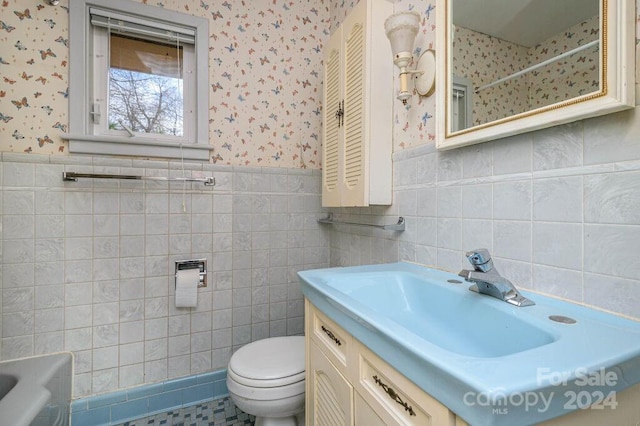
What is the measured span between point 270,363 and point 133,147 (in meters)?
1.27

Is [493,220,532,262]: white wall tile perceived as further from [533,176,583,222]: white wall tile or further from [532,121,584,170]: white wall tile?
[532,121,584,170]: white wall tile

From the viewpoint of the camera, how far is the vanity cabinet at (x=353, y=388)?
1.69 feet

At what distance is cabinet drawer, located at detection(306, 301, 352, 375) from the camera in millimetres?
773

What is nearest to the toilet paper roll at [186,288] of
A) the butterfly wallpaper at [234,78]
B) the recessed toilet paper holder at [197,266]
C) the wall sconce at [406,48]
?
the recessed toilet paper holder at [197,266]

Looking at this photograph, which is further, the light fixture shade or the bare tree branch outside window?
the bare tree branch outside window

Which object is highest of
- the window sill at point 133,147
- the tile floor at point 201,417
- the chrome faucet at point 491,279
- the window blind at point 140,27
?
the window blind at point 140,27

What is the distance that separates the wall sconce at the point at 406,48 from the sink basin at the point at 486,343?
2.33ft

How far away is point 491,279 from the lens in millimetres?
716

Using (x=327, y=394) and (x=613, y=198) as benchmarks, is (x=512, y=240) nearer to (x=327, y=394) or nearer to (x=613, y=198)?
(x=613, y=198)

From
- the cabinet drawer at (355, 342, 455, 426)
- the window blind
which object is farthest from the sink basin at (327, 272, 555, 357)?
the window blind

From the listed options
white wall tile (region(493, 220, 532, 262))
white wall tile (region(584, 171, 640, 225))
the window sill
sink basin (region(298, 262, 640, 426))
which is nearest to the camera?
sink basin (region(298, 262, 640, 426))

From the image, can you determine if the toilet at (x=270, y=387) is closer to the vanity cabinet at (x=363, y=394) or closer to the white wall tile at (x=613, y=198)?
the vanity cabinet at (x=363, y=394)

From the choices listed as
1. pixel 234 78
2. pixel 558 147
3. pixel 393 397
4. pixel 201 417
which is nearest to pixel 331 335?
pixel 393 397

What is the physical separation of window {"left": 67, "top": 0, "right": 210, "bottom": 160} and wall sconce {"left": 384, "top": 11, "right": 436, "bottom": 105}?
3.53ft
